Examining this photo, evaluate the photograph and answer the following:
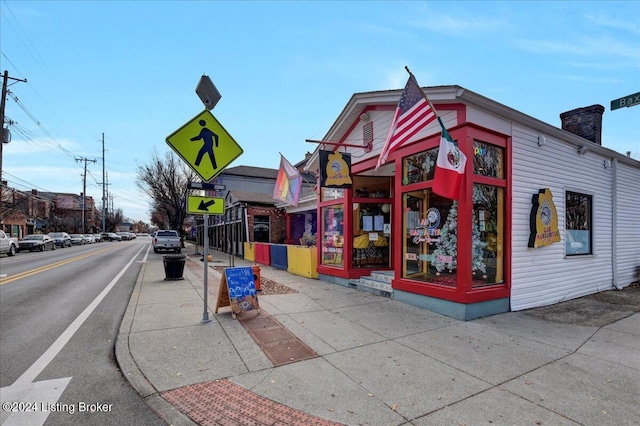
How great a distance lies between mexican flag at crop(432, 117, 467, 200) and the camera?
5609 mm

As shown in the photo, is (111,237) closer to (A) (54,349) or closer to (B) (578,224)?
(A) (54,349)

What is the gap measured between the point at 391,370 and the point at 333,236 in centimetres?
655

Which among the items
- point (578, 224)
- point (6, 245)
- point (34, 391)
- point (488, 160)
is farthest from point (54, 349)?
point (6, 245)

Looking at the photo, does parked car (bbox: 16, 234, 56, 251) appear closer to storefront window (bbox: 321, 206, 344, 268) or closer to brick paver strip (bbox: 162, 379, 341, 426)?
storefront window (bbox: 321, 206, 344, 268)

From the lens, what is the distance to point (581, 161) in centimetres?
859

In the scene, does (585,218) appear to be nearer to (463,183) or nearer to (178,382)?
(463,183)

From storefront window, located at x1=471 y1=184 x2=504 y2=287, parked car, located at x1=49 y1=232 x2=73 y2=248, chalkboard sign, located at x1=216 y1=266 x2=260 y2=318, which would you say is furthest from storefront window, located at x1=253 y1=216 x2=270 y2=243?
parked car, located at x1=49 y1=232 x2=73 y2=248

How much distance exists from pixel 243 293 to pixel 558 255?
24.5ft

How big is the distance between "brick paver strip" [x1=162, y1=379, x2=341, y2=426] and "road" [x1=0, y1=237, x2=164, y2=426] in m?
0.31

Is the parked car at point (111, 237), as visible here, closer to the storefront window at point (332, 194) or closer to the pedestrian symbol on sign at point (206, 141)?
the storefront window at point (332, 194)

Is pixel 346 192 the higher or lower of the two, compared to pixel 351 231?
higher

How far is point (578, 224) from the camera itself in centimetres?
859

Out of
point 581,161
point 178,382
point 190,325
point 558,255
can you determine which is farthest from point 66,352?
point 581,161

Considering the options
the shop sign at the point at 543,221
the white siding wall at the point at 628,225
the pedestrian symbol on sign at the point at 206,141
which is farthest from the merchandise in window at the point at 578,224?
the pedestrian symbol on sign at the point at 206,141
